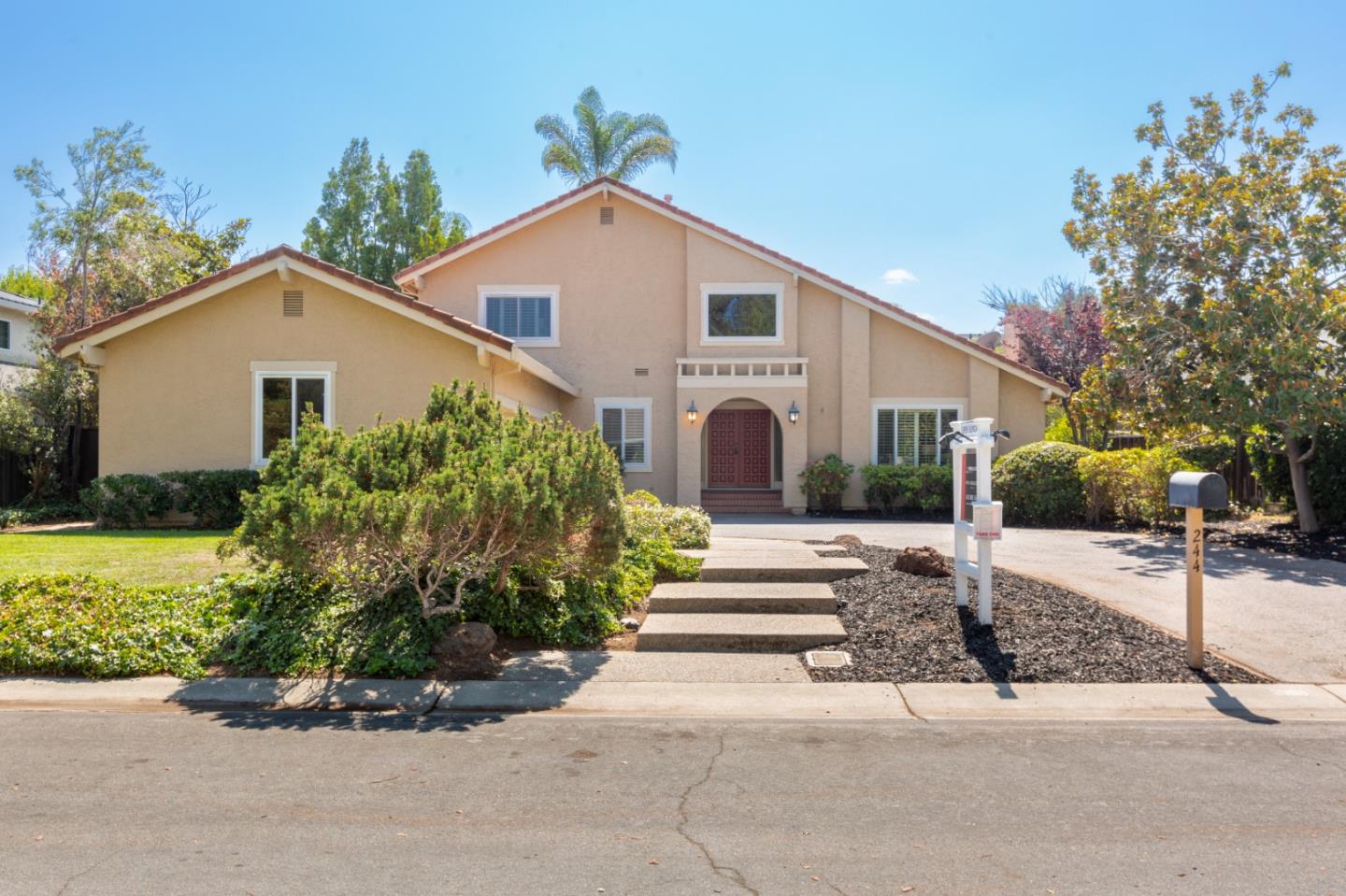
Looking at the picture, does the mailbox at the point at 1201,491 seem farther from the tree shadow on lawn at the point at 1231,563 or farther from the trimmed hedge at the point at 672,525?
the trimmed hedge at the point at 672,525

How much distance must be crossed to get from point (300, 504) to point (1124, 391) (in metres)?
14.4

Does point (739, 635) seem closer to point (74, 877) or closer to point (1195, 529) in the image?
point (1195, 529)

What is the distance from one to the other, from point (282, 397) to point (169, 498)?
2394 millimetres

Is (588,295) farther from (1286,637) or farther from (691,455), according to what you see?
(1286,637)

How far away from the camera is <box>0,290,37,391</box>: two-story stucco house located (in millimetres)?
24516

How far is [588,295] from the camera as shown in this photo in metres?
21.3

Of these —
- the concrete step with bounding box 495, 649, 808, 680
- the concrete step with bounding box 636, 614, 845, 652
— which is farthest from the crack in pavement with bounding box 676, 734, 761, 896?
the concrete step with bounding box 636, 614, 845, 652

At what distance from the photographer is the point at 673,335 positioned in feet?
70.3

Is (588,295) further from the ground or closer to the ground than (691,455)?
further from the ground

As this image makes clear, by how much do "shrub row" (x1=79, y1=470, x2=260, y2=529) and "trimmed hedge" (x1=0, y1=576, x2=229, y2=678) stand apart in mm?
7040

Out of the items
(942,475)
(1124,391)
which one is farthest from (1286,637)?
(942,475)

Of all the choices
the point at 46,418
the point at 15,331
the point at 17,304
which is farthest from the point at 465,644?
the point at 15,331

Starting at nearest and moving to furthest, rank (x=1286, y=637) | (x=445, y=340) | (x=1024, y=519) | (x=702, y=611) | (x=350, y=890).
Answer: (x=350, y=890)
(x=1286, y=637)
(x=702, y=611)
(x=445, y=340)
(x=1024, y=519)

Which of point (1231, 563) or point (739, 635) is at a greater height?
point (1231, 563)
